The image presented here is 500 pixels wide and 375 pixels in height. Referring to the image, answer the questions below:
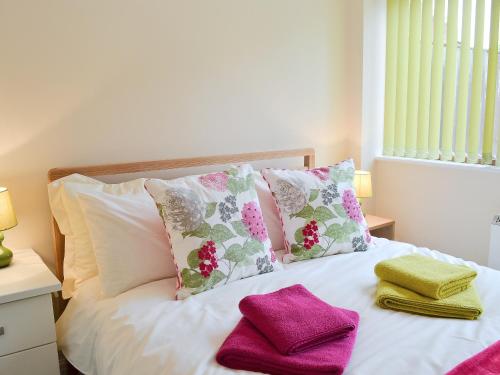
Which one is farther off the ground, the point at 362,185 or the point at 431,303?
the point at 362,185

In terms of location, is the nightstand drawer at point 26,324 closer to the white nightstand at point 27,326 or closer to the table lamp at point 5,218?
the white nightstand at point 27,326

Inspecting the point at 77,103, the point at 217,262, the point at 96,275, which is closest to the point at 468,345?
the point at 217,262

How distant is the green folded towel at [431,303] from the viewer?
4.96 feet

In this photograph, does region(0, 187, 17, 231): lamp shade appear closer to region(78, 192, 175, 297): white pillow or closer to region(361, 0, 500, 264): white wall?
region(78, 192, 175, 297): white pillow

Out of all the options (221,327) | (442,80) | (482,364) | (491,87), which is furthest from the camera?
(442,80)

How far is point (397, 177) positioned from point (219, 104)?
4.44ft

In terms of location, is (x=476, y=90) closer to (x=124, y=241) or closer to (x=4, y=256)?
(x=124, y=241)

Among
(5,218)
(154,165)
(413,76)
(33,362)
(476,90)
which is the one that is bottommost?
(33,362)

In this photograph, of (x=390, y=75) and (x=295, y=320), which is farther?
(x=390, y=75)

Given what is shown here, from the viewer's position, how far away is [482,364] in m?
1.20

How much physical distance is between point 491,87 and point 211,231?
1.83 metres

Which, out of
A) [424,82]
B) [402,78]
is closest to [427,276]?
[424,82]

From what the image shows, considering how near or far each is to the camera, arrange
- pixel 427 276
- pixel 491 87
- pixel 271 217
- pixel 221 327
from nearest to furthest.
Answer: pixel 221 327 → pixel 427 276 → pixel 271 217 → pixel 491 87

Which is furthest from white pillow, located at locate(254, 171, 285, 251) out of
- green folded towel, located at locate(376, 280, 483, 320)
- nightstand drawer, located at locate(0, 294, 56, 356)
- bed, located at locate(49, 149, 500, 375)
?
nightstand drawer, located at locate(0, 294, 56, 356)
